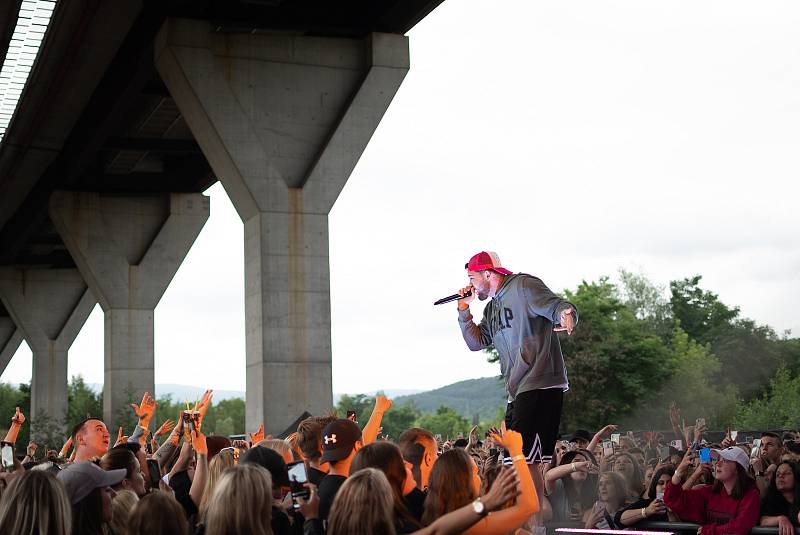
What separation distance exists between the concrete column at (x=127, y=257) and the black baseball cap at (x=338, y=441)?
91.3 feet

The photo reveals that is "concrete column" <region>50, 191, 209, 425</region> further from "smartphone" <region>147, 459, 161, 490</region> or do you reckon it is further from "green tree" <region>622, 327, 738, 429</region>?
"green tree" <region>622, 327, 738, 429</region>

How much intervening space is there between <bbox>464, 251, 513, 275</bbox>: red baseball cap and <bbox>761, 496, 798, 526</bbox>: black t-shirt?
9.53 ft

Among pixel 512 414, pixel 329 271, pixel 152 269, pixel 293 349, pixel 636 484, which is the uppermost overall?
pixel 152 269

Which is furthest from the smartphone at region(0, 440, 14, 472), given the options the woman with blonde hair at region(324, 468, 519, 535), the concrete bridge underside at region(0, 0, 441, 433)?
the concrete bridge underside at region(0, 0, 441, 433)

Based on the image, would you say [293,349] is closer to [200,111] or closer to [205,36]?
[200,111]

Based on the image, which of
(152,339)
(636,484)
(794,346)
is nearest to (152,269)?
(152,339)

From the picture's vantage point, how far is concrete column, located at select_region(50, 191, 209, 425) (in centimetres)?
3353

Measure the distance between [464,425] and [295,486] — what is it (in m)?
103

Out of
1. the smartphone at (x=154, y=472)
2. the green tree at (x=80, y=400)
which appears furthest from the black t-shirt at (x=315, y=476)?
the green tree at (x=80, y=400)

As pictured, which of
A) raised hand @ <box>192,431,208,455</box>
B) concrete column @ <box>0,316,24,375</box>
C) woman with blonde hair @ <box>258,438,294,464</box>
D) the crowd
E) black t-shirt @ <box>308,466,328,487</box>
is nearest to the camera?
the crowd

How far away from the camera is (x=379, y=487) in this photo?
15.2 feet

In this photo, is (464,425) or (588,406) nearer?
(588,406)

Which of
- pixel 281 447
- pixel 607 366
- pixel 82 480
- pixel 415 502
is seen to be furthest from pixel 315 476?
pixel 607 366

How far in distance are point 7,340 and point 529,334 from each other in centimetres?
6044
